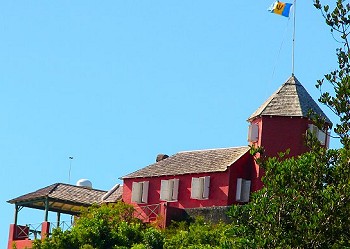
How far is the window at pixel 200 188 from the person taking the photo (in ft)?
257

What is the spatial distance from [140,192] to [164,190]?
→ 7.26 feet

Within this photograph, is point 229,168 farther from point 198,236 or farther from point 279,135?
point 198,236

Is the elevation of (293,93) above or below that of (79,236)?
above

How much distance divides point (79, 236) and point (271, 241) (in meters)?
35.2

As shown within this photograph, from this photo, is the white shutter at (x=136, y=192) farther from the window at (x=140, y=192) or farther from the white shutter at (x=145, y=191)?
the white shutter at (x=145, y=191)

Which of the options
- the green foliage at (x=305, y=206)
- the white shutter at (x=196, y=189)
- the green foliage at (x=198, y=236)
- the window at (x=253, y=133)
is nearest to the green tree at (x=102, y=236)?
the green foliage at (x=198, y=236)

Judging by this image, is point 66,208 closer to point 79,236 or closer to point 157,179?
point 157,179

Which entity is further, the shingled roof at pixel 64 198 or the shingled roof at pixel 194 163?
the shingled roof at pixel 64 198

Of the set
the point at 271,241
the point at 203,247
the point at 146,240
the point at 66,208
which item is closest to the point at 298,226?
the point at 271,241

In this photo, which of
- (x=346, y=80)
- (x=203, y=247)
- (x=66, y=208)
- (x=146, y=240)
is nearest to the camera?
(x=346, y=80)

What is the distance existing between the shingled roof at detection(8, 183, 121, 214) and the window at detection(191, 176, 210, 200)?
8.02 meters

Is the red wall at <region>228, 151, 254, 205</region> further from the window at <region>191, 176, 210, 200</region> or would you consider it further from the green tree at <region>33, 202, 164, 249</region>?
the green tree at <region>33, 202, 164, 249</region>

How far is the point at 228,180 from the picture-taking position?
77.1 meters

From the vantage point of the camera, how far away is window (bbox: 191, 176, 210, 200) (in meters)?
78.2
